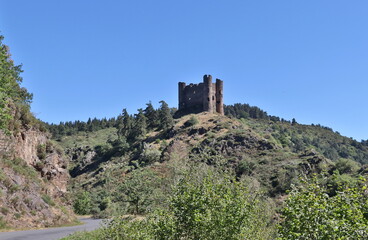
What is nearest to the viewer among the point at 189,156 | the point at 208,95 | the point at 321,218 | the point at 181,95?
the point at 321,218

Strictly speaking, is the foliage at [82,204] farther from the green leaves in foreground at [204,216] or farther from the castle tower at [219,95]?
the castle tower at [219,95]

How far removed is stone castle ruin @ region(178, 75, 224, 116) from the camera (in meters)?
92.4

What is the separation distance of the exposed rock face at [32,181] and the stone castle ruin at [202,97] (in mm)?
62088

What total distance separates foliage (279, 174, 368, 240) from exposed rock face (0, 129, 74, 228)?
17822 mm

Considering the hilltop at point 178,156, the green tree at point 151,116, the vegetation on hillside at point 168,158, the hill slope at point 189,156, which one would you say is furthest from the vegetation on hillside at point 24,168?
the green tree at point 151,116

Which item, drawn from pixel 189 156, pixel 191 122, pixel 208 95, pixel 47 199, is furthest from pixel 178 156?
pixel 208 95

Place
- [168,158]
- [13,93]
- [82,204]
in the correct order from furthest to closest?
[168,158], [82,204], [13,93]

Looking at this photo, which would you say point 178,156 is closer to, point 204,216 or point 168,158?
point 168,158

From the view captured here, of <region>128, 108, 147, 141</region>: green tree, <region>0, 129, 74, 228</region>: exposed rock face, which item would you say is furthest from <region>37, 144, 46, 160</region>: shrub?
<region>128, 108, 147, 141</region>: green tree

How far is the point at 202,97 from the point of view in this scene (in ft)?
309

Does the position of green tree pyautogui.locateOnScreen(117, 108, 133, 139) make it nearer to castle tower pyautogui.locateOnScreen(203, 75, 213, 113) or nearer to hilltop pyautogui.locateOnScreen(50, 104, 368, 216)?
hilltop pyautogui.locateOnScreen(50, 104, 368, 216)

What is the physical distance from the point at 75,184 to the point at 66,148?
29.5 metres

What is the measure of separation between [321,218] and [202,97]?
87.7m

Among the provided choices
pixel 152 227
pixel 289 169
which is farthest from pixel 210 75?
pixel 152 227
